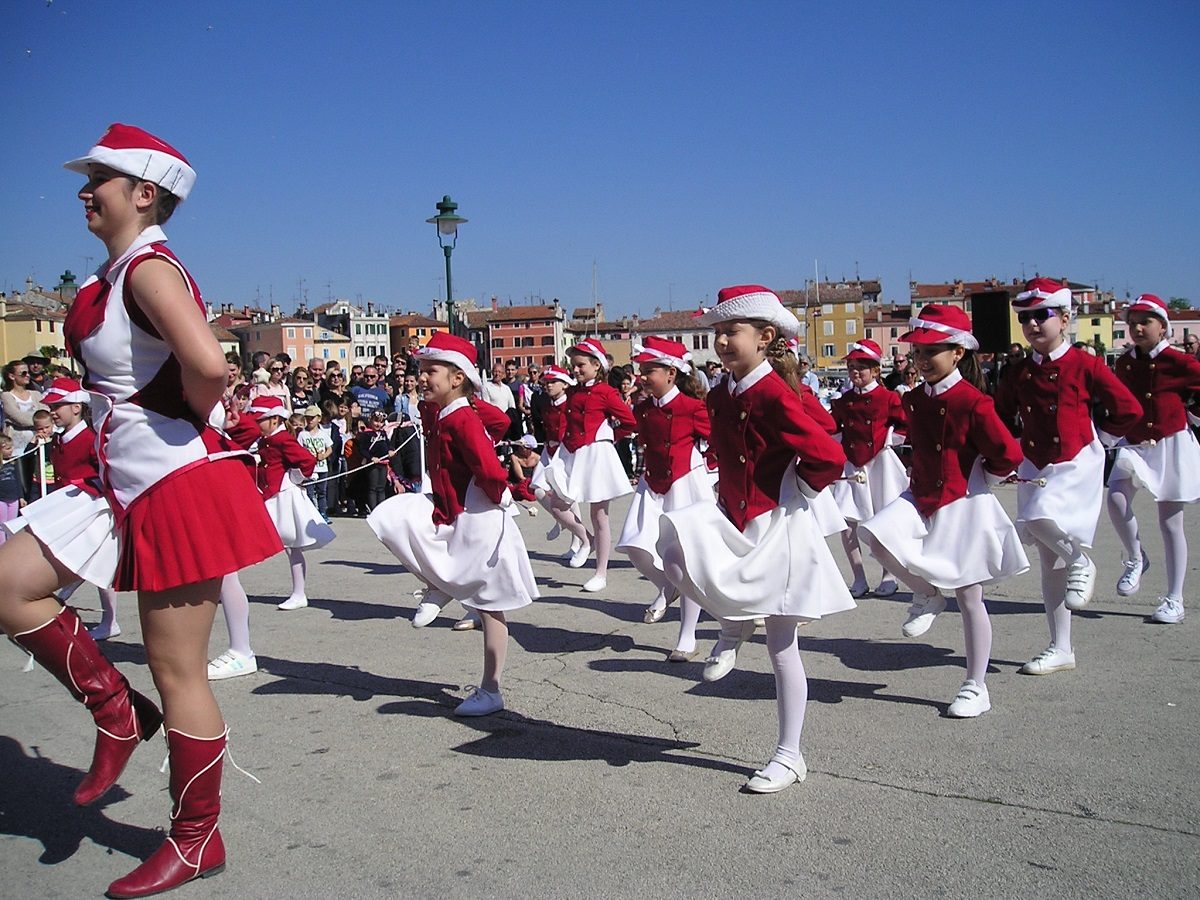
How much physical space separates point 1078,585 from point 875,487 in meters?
2.92

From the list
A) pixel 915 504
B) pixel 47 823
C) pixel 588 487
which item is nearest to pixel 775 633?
pixel 915 504

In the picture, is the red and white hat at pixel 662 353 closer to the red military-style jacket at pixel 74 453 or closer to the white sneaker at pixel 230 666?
the white sneaker at pixel 230 666

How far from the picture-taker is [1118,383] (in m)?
6.95

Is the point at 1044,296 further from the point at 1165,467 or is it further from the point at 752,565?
the point at 752,565

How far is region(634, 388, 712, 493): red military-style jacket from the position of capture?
798 centimetres

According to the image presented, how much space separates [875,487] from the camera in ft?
30.2

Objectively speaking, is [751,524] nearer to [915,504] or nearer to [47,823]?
[915,504]

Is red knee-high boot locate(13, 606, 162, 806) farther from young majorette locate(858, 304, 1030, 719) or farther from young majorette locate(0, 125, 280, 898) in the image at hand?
young majorette locate(858, 304, 1030, 719)

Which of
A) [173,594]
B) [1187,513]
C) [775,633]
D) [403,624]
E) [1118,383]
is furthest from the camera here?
[1187,513]

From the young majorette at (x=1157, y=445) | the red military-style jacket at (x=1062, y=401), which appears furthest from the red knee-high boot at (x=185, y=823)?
the young majorette at (x=1157, y=445)

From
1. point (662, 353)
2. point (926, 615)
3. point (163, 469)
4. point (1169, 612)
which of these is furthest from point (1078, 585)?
point (163, 469)

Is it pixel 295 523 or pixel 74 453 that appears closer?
pixel 74 453

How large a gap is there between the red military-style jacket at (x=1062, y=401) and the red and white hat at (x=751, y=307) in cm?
252

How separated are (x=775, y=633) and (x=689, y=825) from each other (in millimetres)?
942
